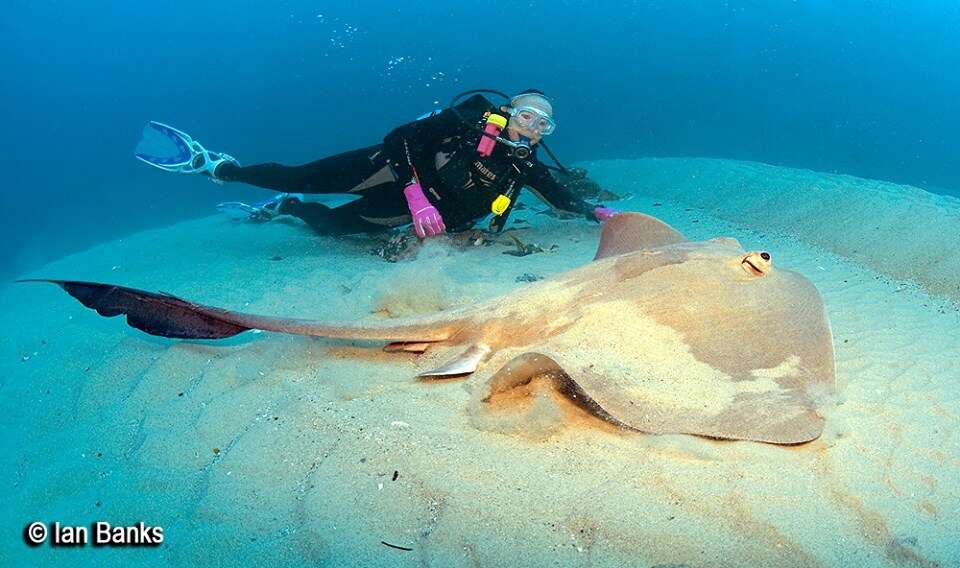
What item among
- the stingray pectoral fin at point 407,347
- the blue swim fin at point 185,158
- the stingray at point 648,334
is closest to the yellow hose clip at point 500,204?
the stingray at point 648,334

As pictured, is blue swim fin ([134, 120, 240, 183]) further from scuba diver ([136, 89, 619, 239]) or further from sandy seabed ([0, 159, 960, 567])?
sandy seabed ([0, 159, 960, 567])

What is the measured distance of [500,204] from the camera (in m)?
6.47

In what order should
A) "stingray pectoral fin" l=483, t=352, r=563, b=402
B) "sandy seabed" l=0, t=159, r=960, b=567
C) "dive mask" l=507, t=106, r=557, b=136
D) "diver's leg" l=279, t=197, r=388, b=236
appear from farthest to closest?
"diver's leg" l=279, t=197, r=388, b=236
"dive mask" l=507, t=106, r=557, b=136
"stingray pectoral fin" l=483, t=352, r=563, b=402
"sandy seabed" l=0, t=159, r=960, b=567

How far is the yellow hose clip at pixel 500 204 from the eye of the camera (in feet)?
21.2

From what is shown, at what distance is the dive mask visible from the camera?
6078 millimetres

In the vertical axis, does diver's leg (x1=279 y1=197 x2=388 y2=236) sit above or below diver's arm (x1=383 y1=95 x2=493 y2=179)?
below

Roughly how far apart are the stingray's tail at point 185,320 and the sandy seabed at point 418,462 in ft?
1.29

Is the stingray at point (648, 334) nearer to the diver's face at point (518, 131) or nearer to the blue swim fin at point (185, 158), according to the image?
the diver's face at point (518, 131)

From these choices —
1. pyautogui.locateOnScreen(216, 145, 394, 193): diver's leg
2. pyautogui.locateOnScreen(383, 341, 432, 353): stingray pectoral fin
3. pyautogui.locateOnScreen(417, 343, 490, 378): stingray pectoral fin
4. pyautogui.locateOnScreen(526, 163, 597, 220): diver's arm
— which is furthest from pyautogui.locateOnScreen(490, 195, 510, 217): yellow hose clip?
pyautogui.locateOnScreen(417, 343, 490, 378): stingray pectoral fin

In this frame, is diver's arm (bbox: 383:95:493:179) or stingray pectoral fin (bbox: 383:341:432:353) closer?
stingray pectoral fin (bbox: 383:341:432:353)

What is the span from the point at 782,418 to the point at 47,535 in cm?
360

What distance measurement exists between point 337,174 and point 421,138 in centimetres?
137

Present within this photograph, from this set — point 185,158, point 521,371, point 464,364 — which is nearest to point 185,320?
point 464,364

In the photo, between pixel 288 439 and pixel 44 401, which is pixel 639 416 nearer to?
pixel 288 439
